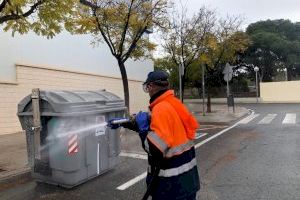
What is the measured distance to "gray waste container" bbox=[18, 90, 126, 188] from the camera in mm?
6469

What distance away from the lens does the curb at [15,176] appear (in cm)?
741

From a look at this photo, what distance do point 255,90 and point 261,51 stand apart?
14.6 feet

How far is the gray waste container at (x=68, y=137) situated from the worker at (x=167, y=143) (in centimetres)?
294

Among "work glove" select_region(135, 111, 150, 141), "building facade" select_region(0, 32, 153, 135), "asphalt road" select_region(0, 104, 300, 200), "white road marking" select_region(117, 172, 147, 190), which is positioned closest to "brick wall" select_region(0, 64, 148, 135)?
"building facade" select_region(0, 32, 153, 135)

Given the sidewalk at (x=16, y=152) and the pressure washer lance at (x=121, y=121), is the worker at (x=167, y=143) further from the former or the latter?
the sidewalk at (x=16, y=152)

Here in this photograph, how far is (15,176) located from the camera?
7.69 m

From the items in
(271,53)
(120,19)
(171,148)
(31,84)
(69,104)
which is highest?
(271,53)

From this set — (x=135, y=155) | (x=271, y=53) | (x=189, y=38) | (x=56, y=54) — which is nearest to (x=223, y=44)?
(x=189, y=38)

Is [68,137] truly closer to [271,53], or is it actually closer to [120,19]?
[120,19]

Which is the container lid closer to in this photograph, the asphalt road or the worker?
the asphalt road

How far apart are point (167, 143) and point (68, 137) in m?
3.37

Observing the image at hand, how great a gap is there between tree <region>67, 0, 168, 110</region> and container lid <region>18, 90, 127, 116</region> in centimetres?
793

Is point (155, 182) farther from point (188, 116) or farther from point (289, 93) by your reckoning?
point (289, 93)

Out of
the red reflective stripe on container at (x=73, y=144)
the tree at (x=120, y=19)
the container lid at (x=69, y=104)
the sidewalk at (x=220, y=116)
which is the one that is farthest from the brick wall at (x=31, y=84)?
the red reflective stripe on container at (x=73, y=144)
